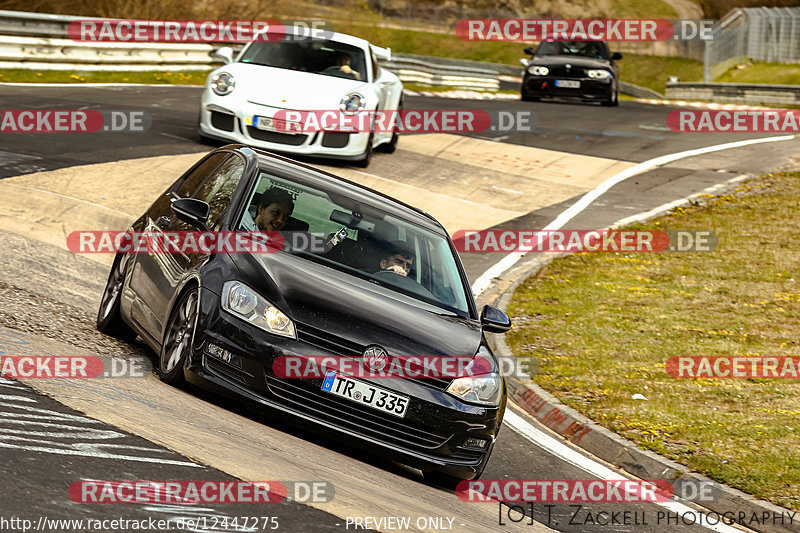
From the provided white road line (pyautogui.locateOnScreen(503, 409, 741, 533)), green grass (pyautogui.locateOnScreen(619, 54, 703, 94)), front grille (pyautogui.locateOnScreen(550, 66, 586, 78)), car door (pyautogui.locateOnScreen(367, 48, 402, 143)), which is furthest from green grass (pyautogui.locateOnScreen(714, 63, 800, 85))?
white road line (pyautogui.locateOnScreen(503, 409, 741, 533))

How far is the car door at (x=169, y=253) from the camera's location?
22.9 feet

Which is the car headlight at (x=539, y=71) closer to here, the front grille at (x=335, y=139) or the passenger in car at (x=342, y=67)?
the passenger in car at (x=342, y=67)

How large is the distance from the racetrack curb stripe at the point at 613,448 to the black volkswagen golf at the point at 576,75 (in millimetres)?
19076

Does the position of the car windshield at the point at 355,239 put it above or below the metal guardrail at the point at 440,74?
above

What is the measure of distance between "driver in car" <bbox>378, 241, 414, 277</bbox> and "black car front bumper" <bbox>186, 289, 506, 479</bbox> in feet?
3.78

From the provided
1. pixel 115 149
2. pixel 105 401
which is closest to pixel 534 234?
pixel 115 149

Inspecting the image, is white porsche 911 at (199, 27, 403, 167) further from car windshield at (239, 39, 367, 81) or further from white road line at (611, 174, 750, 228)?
white road line at (611, 174, 750, 228)

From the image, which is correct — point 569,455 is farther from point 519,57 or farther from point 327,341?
point 519,57

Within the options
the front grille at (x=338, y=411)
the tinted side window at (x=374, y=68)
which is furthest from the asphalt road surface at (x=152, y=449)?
the tinted side window at (x=374, y=68)

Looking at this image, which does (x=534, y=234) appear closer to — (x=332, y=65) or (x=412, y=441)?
(x=332, y=65)

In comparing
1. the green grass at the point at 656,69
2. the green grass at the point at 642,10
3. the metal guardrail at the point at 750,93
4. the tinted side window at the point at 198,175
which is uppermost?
the tinted side window at the point at 198,175

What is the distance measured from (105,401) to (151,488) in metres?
1.37

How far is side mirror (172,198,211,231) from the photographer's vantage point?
7.02m

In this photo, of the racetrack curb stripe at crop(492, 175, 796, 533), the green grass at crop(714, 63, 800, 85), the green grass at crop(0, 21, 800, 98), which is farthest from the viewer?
the green grass at crop(0, 21, 800, 98)
